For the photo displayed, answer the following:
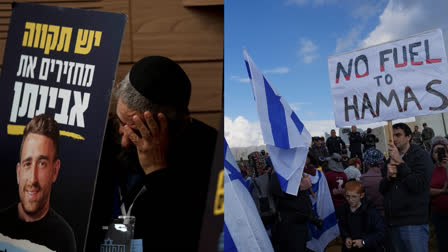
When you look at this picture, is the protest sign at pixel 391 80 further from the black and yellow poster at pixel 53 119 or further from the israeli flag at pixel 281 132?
the black and yellow poster at pixel 53 119

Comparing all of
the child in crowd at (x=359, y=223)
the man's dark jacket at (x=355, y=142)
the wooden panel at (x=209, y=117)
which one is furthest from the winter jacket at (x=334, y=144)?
the wooden panel at (x=209, y=117)

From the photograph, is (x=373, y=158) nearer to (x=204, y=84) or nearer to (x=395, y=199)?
(x=395, y=199)

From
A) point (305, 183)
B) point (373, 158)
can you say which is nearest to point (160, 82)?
point (305, 183)

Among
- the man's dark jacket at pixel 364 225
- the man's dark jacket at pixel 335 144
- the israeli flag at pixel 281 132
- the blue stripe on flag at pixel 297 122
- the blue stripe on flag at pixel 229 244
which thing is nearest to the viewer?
the blue stripe on flag at pixel 229 244

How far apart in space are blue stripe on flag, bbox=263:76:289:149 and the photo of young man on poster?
4.81ft

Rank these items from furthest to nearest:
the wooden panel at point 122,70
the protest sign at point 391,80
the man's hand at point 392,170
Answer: the man's hand at point 392,170 < the protest sign at point 391,80 < the wooden panel at point 122,70

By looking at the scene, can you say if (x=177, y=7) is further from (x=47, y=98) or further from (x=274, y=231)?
(x=274, y=231)

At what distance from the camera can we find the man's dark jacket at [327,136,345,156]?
729cm

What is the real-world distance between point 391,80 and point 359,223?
3.86 ft

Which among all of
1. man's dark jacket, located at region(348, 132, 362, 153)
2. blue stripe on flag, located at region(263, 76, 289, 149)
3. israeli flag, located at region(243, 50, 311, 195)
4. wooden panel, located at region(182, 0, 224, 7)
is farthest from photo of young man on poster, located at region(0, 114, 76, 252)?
man's dark jacket, located at region(348, 132, 362, 153)

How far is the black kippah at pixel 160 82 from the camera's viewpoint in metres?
1.96

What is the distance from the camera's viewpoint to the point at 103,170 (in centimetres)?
201

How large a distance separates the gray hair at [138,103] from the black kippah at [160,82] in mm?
17

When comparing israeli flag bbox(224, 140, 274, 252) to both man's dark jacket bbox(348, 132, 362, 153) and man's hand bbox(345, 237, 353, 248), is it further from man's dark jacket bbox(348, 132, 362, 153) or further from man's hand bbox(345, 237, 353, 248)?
man's dark jacket bbox(348, 132, 362, 153)
